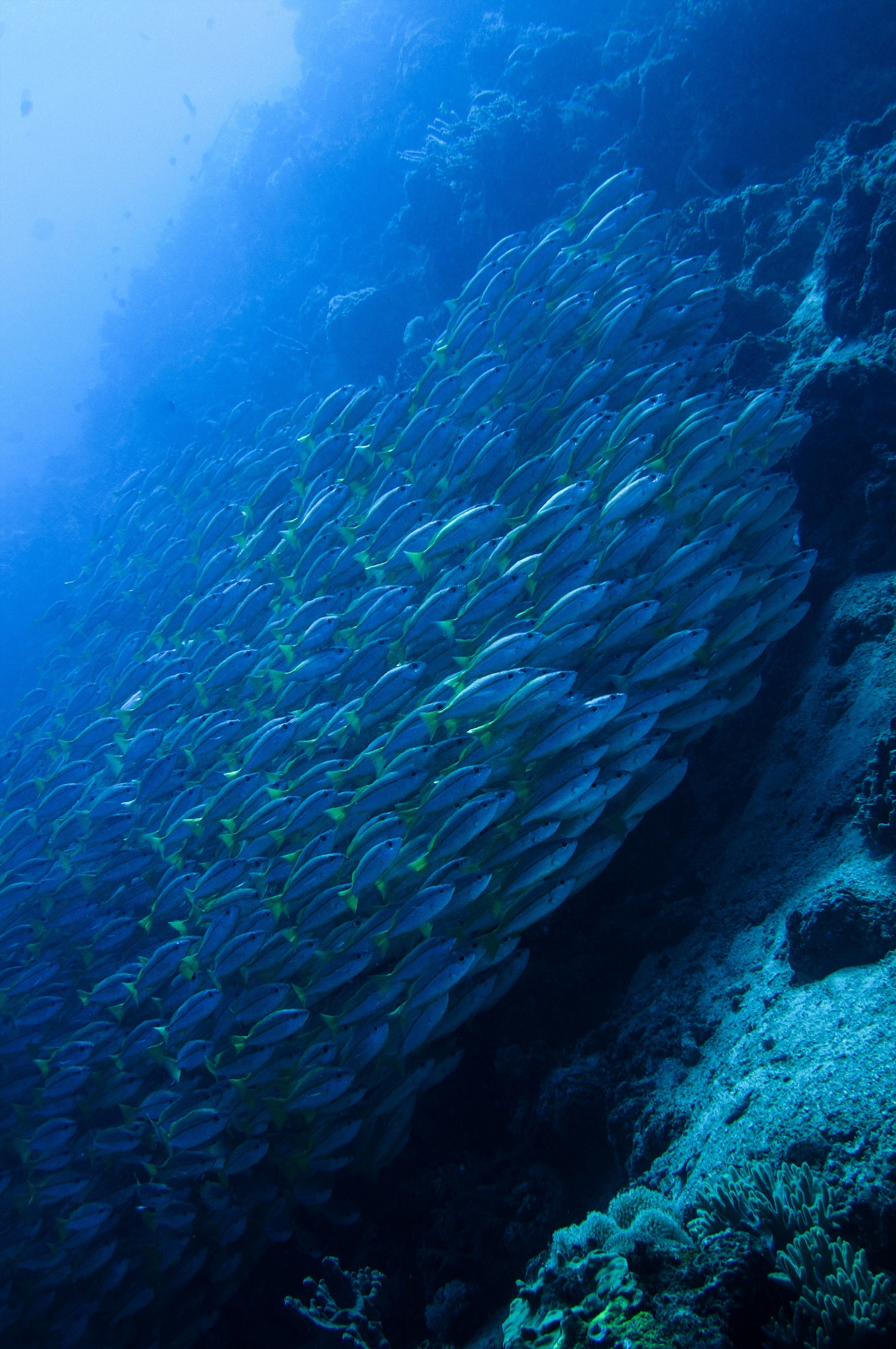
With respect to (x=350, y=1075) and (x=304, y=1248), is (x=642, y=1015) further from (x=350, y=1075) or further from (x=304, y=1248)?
(x=304, y=1248)

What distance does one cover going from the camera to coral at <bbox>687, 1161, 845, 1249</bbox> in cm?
222

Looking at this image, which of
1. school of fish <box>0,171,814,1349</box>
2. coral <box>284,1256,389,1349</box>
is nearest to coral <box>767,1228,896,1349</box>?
school of fish <box>0,171,814,1349</box>

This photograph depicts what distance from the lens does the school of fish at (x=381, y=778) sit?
14.0 ft

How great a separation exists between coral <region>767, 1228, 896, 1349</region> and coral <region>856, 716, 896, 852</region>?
6.18 feet

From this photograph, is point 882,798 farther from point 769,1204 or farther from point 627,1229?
point 627,1229

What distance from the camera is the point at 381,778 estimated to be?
4594 millimetres

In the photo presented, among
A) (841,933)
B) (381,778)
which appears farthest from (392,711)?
(841,933)

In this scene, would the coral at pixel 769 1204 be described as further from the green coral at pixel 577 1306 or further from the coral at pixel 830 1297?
the green coral at pixel 577 1306

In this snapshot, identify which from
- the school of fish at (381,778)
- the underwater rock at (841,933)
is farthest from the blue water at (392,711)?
the underwater rock at (841,933)

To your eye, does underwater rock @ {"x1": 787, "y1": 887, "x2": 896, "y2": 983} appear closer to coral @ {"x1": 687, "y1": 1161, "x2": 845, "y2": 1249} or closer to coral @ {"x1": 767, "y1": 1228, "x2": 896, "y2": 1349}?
coral @ {"x1": 687, "y1": 1161, "x2": 845, "y2": 1249}

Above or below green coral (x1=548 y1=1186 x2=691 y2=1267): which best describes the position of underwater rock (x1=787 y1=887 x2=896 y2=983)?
above

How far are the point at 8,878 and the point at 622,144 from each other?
1440 centimetres

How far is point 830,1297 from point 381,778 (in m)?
3.28

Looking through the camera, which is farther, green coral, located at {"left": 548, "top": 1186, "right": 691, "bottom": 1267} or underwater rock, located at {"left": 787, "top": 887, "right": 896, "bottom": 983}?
underwater rock, located at {"left": 787, "top": 887, "right": 896, "bottom": 983}
